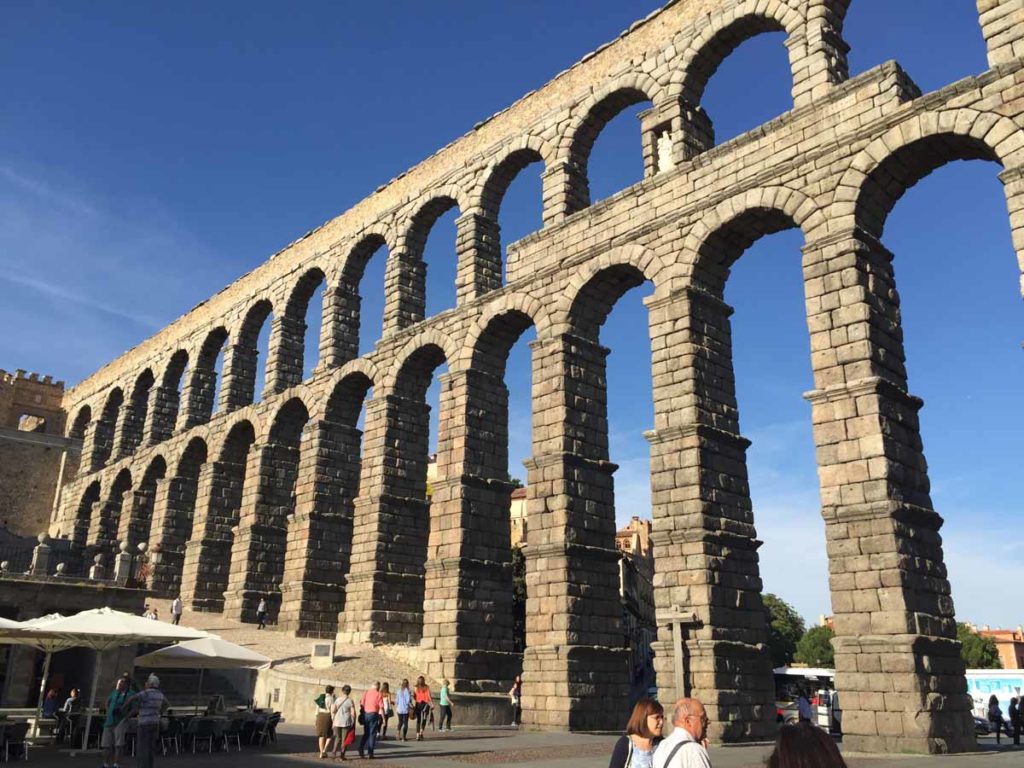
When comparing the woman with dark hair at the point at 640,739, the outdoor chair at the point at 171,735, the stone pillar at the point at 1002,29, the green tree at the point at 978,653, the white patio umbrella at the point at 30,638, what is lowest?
the outdoor chair at the point at 171,735

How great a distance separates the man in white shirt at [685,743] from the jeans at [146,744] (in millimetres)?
8880

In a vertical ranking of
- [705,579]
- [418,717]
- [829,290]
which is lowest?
[418,717]

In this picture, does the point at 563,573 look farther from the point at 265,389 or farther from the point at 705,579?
the point at 265,389

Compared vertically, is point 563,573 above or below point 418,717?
above

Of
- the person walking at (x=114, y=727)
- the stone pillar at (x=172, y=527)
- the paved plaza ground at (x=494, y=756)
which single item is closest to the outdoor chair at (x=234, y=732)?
the paved plaza ground at (x=494, y=756)

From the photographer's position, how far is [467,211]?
27156 mm

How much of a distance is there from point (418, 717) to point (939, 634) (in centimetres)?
1033

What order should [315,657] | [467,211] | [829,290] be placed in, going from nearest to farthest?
[829,290] < [315,657] < [467,211]

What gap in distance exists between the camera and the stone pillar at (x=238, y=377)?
36625 millimetres

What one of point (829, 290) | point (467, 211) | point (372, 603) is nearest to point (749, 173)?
point (829, 290)

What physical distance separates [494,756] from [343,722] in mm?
2664

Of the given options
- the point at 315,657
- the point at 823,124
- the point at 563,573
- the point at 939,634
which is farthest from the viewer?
the point at 315,657

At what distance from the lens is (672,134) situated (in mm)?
21266

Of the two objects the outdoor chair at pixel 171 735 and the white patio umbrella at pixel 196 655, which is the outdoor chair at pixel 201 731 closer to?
the outdoor chair at pixel 171 735
